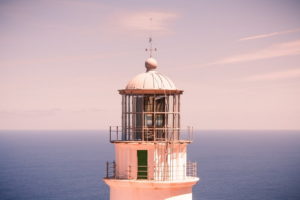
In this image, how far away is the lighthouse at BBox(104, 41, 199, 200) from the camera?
2325cm

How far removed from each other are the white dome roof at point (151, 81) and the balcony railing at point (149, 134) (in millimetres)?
1767

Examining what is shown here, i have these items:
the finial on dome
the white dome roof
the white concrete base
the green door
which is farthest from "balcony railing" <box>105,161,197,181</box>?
the finial on dome

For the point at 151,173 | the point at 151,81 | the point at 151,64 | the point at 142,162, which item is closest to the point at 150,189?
the point at 151,173

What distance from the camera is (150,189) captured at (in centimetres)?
2311

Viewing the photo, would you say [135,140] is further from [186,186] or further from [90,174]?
[90,174]

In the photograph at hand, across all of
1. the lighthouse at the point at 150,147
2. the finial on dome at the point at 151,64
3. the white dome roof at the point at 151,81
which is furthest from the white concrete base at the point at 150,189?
the finial on dome at the point at 151,64

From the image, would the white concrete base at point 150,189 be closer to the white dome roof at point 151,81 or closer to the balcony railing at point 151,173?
the balcony railing at point 151,173

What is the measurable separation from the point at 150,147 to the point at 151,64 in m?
3.84

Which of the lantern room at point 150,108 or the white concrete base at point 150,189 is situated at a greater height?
the lantern room at point 150,108

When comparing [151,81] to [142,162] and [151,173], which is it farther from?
[151,173]

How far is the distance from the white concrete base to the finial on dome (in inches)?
199

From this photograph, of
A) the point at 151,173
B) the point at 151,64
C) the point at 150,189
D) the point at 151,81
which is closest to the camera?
the point at 150,189

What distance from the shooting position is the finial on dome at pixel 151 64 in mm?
24969

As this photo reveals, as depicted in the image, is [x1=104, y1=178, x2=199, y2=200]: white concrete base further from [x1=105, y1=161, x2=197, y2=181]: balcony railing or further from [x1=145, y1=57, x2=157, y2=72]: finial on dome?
[x1=145, y1=57, x2=157, y2=72]: finial on dome
